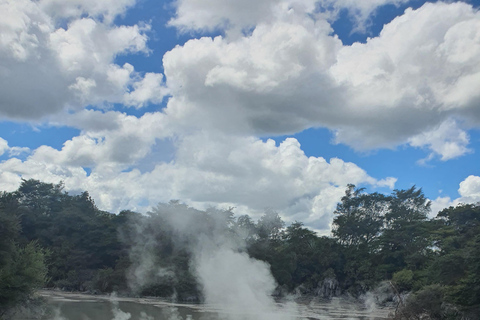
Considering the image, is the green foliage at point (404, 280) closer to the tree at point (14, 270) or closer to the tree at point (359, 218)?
the tree at point (359, 218)

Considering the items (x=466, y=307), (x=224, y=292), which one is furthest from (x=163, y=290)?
(x=466, y=307)

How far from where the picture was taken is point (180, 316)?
32.2 meters

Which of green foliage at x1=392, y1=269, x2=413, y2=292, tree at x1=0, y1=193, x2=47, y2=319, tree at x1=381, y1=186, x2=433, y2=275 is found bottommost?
tree at x1=0, y1=193, x2=47, y2=319

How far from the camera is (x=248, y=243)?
5784 centimetres

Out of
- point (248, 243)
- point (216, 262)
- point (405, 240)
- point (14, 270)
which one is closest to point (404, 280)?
point (405, 240)

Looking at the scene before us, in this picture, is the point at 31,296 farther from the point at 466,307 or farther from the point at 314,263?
the point at 314,263

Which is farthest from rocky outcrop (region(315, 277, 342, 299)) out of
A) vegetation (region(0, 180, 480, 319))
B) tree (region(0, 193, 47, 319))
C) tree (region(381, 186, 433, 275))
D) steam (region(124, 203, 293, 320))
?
tree (region(0, 193, 47, 319))

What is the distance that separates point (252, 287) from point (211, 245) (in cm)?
1561

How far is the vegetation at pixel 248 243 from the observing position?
50562 millimetres

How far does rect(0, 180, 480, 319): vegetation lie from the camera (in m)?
50.6

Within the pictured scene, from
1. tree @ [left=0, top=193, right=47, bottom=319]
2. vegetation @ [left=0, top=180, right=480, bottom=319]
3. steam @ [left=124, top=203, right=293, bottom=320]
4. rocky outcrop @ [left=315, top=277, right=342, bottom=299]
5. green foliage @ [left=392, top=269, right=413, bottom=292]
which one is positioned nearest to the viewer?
tree @ [left=0, top=193, right=47, bottom=319]

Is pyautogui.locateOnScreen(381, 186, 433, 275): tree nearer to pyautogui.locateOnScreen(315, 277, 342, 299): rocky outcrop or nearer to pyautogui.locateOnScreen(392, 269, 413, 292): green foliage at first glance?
pyautogui.locateOnScreen(392, 269, 413, 292): green foliage

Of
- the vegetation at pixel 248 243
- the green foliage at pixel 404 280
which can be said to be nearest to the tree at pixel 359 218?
the vegetation at pixel 248 243

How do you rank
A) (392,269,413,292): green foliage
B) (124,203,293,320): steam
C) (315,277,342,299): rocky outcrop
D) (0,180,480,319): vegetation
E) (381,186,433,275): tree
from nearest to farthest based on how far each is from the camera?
(124,203,293,320): steam < (0,180,480,319): vegetation < (392,269,413,292): green foliage < (381,186,433,275): tree < (315,277,342,299): rocky outcrop
